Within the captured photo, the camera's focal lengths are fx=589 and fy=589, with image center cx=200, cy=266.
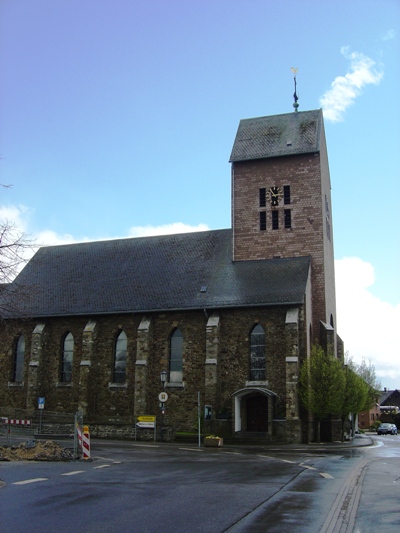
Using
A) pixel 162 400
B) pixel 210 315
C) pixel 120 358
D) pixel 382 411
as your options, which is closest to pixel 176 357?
pixel 210 315

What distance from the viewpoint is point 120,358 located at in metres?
35.8

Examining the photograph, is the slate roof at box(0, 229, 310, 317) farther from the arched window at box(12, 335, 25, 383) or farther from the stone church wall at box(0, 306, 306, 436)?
the arched window at box(12, 335, 25, 383)

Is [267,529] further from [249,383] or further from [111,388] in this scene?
[111,388]

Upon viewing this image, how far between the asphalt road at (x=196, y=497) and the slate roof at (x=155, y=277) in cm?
1586

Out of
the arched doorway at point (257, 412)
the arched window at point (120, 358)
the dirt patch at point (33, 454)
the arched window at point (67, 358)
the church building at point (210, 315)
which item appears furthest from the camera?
the arched window at point (67, 358)

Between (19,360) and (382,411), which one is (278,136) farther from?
(382,411)

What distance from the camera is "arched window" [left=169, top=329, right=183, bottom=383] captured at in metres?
34.0

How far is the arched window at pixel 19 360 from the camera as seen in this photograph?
38281 millimetres

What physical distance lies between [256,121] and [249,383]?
64.4 feet

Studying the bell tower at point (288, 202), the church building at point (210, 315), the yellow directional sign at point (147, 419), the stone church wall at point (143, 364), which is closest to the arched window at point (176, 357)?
the church building at point (210, 315)

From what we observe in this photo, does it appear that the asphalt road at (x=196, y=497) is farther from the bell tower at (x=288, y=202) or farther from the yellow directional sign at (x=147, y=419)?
the bell tower at (x=288, y=202)

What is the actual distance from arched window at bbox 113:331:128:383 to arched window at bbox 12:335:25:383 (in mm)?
6845

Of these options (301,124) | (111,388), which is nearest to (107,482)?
(111,388)

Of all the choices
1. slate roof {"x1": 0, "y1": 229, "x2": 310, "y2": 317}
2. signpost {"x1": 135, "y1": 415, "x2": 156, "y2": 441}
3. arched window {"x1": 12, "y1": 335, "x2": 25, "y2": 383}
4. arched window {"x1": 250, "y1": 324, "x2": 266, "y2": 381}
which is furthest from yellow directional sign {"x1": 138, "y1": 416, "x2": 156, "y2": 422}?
arched window {"x1": 12, "y1": 335, "x2": 25, "y2": 383}
